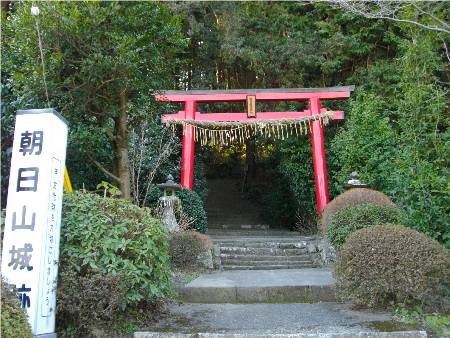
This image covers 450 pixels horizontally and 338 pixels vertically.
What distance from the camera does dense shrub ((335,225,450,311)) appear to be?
15.0 ft

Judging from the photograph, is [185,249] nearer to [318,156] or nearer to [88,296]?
[88,296]

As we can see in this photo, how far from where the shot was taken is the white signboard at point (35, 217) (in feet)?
11.7

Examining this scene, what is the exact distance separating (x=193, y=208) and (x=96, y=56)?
16.7ft

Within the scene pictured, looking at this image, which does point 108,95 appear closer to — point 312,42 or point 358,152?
point 358,152

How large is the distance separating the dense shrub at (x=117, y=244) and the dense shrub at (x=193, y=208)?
5.90 meters

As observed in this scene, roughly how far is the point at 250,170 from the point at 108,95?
1397 cm

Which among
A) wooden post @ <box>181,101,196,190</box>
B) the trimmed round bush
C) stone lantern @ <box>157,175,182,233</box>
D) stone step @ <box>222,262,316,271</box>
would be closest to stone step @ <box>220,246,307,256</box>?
stone step @ <box>222,262,316,271</box>

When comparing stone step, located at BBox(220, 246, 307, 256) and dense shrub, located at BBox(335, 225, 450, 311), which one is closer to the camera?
dense shrub, located at BBox(335, 225, 450, 311)

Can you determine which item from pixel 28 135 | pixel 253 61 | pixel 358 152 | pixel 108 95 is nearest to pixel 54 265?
pixel 28 135

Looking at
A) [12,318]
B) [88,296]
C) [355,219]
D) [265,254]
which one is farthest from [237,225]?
[12,318]

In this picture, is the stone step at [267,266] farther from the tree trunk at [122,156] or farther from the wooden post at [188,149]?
the wooden post at [188,149]

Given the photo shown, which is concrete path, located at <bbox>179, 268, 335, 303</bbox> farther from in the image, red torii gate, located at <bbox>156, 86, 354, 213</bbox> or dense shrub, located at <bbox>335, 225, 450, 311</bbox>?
red torii gate, located at <bbox>156, 86, 354, 213</bbox>

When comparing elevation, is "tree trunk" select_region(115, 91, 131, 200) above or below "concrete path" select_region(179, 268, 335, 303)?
above

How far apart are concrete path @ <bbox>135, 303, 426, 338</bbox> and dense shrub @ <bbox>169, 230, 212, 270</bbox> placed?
7.22ft
